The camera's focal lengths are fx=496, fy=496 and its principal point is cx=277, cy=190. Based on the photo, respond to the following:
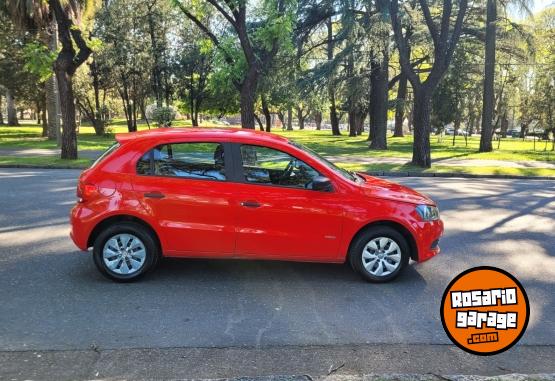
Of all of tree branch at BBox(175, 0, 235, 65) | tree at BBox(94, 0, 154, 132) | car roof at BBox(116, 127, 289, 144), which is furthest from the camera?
tree at BBox(94, 0, 154, 132)

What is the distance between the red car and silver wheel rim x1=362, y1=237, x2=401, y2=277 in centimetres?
1

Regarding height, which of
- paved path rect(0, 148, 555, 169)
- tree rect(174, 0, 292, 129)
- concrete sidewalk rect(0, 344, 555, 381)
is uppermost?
tree rect(174, 0, 292, 129)

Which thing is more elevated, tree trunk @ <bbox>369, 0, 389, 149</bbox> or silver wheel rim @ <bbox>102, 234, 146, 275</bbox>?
tree trunk @ <bbox>369, 0, 389, 149</bbox>

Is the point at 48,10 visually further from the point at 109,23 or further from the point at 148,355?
the point at 148,355

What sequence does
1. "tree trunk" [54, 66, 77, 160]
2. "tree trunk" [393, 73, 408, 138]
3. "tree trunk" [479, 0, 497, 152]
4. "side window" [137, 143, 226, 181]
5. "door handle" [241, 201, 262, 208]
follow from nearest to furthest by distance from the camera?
"door handle" [241, 201, 262, 208] < "side window" [137, 143, 226, 181] < "tree trunk" [54, 66, 77, 160] < "tree trunk" [479, 0, 497, 152] < "tree trunk" [393, 73, 408, 138]

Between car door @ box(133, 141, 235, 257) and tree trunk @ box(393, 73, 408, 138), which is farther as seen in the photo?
tree trunk @ box(393, 73, 408, 138)

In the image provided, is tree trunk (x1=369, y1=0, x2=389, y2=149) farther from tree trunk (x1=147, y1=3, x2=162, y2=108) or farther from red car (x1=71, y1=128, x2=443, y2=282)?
red car (x1=71, y1=128, x2=443, y2=282)

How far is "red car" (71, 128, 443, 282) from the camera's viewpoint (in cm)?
531

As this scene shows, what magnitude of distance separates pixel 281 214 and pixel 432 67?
47.2ft

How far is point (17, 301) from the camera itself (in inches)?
191

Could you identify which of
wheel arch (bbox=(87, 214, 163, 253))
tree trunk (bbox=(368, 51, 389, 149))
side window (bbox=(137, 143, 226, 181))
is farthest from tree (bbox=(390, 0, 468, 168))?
wheel arch (bbox=(87, 214, 163, 253))

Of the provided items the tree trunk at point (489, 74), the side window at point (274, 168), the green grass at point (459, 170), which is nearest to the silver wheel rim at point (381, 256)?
the side window at point (274, 168)

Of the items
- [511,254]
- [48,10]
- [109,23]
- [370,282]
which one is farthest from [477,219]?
[109,23]

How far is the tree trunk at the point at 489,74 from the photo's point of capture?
25516 mm
